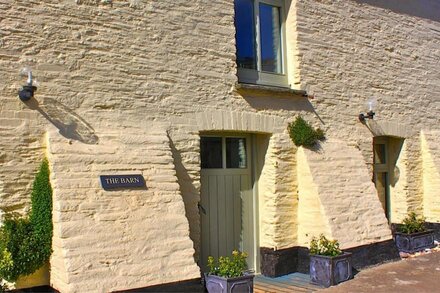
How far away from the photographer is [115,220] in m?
5.65

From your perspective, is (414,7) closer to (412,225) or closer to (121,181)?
(412,225)

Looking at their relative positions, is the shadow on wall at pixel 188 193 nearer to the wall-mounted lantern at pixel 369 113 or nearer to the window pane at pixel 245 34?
the window pane at pixel 245 34

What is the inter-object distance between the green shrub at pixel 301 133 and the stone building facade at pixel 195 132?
0.12 meters

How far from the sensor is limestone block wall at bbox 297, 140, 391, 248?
26.0 feet

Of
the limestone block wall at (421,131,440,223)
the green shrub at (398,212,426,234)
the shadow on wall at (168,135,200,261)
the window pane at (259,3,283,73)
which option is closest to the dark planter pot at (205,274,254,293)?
the shadow on wall at (168,135,200,261)

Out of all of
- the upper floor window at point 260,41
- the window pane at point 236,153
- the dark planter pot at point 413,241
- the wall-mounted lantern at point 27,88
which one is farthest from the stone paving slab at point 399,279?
the wall-mounted lantern at point 27,88

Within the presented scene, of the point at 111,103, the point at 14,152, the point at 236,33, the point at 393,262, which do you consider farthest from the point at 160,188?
the point at 393,262

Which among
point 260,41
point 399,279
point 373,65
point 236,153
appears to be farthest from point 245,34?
point 399,279

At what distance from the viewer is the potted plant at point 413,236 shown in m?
9.74

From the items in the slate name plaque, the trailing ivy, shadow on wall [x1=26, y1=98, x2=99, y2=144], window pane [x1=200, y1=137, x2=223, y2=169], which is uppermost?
shadow on wall [x1=26, y1=98, x2=99, y2=144]

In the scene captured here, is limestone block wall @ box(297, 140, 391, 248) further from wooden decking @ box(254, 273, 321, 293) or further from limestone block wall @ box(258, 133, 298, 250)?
wooden decking @ box(254, 273, 321, 293)

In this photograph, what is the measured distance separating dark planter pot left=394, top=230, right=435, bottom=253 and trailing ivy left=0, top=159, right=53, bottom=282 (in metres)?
7.16

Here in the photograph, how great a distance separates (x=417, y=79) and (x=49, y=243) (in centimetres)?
897

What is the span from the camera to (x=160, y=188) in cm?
621
